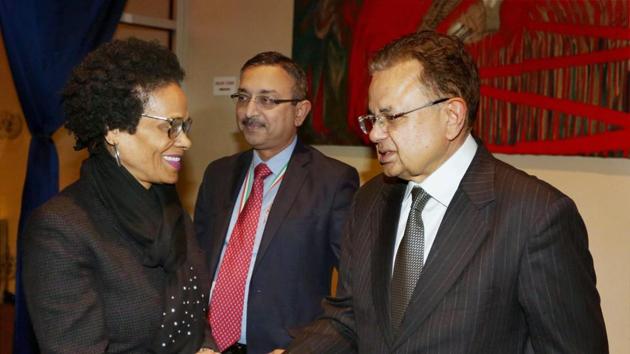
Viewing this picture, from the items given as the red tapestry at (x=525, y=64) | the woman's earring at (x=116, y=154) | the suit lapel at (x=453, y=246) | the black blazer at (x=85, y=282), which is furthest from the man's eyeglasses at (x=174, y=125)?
the red tapestry at (x=525, y=64)

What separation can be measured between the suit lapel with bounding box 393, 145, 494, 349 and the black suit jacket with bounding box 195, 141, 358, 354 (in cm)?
113

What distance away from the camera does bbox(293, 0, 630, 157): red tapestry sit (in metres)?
3.10

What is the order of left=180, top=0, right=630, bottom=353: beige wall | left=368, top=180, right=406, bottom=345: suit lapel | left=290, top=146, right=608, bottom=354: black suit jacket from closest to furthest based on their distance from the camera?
left=290, top=146, right=608, bottom=354: black suit jacket → left=368, top=180, right=406, bottom=345: suit lapel → left=180, top=0, right=630, bottom=353: beige wall

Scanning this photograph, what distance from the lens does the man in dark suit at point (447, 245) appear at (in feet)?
5.62

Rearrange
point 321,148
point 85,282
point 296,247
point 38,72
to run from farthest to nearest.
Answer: point 321,148
point 38,72
point 296,247
point 85,282

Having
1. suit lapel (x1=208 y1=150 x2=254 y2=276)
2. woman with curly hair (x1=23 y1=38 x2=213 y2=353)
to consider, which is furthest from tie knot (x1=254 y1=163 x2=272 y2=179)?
woman with curly hair (x1=23 y1=38 x2=213 y2=353)

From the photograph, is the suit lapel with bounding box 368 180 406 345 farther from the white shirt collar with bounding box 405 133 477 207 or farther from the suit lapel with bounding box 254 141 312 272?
the suit lapel with bounding box 254 141 312 272

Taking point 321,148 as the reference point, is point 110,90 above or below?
above

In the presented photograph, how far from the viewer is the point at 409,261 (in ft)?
6.33

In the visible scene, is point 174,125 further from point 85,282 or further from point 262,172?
point 262,172

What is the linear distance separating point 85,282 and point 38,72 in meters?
2.59

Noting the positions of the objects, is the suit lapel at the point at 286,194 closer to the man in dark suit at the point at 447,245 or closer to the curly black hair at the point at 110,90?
the man in dark suit at the point at 447,245

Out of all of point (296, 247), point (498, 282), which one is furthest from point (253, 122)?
point (498, 282)

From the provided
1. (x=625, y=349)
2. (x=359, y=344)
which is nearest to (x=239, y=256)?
(x=359, y=344)
